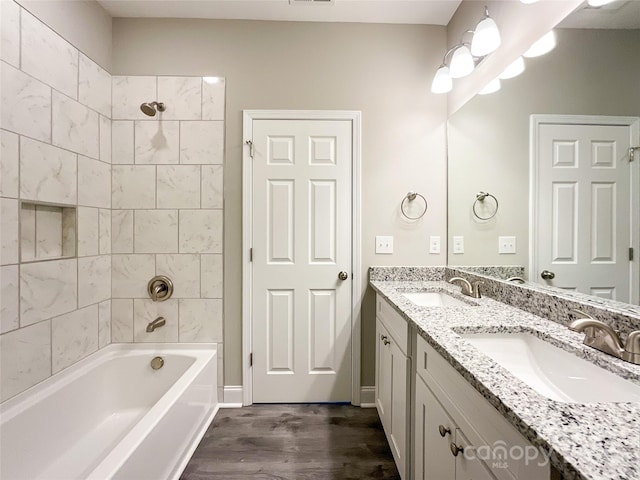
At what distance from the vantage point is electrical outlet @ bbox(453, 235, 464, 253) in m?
1.79

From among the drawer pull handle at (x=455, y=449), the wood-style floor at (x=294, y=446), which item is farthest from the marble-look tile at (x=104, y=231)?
the drawer pull handle at (x=455, y=449)

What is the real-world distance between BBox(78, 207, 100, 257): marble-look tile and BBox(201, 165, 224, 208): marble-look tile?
2.27ft

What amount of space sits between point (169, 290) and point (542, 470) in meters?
2.03

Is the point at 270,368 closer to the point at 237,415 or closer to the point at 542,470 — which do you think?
the point at 237,415

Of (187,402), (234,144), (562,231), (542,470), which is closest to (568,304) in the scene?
(562,231)

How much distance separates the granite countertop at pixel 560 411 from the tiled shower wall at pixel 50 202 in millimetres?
1855

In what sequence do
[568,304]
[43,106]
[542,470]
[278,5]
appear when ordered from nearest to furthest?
[542,470]
[568,304]
[43,106]
[278,5]

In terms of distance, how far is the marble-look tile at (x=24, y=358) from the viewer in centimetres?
121

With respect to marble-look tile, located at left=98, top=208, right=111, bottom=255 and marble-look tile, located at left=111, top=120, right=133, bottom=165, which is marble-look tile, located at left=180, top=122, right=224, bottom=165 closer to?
marble-look tile, located at left=111, top=120, right=133, bottom=165

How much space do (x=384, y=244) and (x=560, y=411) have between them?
1432 millimetres

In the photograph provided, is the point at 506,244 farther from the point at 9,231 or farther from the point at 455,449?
the point at 9,231

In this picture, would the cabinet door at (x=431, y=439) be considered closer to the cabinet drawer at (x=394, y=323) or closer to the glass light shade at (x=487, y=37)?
the cabinet drawer at (x=394, y=323)

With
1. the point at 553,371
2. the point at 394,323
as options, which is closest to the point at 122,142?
the point at 394,323

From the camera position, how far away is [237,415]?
69.7 inches
